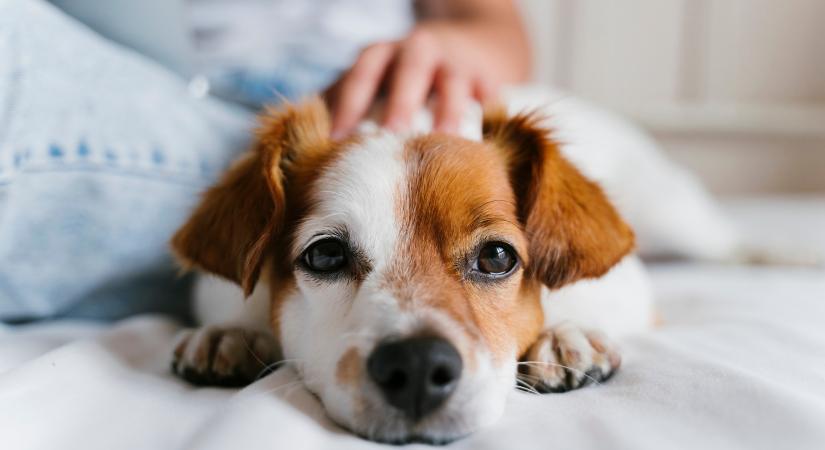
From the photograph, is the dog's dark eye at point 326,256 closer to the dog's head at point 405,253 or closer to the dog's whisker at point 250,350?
the dog's head at point 405,253

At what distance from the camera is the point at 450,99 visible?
156cm

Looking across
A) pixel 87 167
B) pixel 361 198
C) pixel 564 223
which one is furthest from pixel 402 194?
pixel 87 167

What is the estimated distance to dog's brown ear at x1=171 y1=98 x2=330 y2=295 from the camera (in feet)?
3.55

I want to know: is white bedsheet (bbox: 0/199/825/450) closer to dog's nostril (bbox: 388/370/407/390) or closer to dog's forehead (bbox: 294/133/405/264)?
dog's nostril (bbox: 388/370/407/390)

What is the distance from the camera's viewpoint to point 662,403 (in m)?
0.83

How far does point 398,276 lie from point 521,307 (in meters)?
0.24

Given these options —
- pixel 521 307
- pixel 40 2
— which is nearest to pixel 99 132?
pixel 40 2

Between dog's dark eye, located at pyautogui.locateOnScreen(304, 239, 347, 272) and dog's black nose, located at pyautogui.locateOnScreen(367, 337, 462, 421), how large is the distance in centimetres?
26

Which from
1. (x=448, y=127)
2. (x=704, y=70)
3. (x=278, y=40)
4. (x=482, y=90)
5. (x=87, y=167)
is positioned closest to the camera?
(x=87, y=167)

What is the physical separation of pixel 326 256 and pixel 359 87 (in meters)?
0.58

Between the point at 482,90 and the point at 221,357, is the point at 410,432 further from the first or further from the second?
the point at 482,90

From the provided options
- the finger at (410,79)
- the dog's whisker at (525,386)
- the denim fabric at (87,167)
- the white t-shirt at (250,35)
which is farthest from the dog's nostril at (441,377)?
the white t-shirt at (250,35)

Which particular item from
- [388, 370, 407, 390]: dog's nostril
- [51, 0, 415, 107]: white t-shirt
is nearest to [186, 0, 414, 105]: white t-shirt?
[51, 0, 415, 107]: white t-shirt

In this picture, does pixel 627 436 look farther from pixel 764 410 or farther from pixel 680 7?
pixel 680 7
